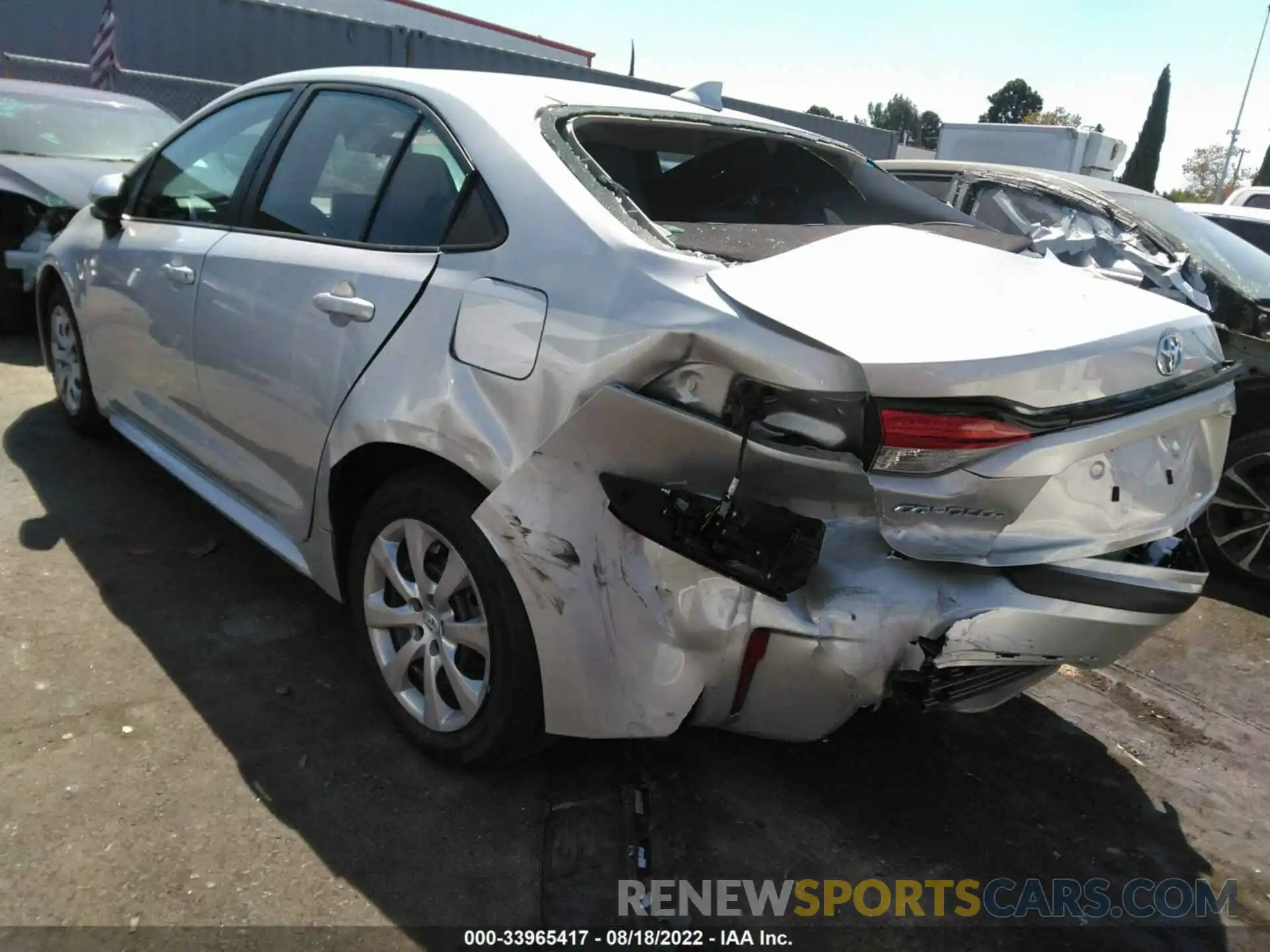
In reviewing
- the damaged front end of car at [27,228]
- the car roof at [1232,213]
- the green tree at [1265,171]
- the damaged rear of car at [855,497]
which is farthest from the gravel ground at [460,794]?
the green tree at [1265,171]

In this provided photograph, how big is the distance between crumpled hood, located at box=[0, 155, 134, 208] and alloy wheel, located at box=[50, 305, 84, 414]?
83.0 inches

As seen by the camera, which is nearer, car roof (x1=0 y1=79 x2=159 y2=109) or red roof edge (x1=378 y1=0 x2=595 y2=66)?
car roof (x1=0 y1=79 x2=159 y2=109)

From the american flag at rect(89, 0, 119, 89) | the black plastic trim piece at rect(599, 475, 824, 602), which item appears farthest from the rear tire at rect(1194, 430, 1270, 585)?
the american flag at rect(89, 0, 119, 89)

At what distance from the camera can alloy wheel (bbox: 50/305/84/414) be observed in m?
4.54

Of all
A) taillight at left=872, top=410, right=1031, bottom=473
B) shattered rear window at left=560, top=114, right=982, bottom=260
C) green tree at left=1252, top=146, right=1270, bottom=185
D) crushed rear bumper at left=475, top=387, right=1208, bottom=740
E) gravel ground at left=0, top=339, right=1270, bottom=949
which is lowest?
gravel ground at left=0, top=339, right=1270, bottom=949

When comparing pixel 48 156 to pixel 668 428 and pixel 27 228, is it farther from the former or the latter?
pixel 668 428

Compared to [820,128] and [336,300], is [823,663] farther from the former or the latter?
[820,128]

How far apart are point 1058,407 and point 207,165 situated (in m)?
3.09

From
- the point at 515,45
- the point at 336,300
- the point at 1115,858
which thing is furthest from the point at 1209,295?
the point at 515,45

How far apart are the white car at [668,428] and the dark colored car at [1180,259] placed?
2328 millimetres

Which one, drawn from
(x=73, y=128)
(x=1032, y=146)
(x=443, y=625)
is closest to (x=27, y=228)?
(x=73, y=128)

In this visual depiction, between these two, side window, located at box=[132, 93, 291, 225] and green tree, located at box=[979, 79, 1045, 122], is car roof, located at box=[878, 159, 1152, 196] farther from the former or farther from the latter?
green tree, located at box=[979, 79, 1045, 122]

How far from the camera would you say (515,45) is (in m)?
26.5

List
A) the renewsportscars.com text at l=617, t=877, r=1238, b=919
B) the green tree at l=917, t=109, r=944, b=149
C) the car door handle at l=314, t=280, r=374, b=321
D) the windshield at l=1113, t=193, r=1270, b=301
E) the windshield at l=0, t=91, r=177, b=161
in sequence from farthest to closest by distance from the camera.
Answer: the green tree at l=917, t=109, r=944, b=149 < the windshield at l=0, t=91, r=177, b=161 < the windshield at l=1113, t=193, r=1270, b=301 < the car door handle at l=314, t=280, r=374, b=321 < the renewsportscars.com text at l=617, t=877, r=1238, b=919
